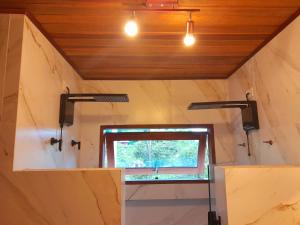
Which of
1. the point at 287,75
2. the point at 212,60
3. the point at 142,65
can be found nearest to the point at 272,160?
the point at 287,75

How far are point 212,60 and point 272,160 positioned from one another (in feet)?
3.01

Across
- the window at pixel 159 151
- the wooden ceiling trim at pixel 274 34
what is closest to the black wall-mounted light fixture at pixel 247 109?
the wooden ceiling trim at pixel 274 34

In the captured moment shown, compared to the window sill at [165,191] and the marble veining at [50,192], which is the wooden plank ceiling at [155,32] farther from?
the window sill at [165,191]

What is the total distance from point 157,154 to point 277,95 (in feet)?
4.56

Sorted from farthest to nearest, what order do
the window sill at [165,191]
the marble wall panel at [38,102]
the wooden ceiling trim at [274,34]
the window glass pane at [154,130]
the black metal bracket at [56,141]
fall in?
the window glass pane at [154,130] → the window sill at [165,191] → the black metal bracket at [56,141] → the wooden ceiling trim at [274,34] → the marble wall panel at [38,102]

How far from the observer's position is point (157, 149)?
2707 mm

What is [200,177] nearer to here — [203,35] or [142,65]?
[142,65]

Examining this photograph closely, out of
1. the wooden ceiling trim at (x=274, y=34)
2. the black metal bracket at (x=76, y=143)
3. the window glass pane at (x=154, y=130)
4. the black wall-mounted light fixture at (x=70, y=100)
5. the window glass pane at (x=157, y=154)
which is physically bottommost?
the window glass pane at (x=157, y=154)

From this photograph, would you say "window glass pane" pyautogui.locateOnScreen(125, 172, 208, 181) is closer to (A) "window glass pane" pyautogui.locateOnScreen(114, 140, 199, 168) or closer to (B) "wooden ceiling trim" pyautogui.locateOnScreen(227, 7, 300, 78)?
(A) "window glass pane" pyautogui.locateOnScreen(114, 140, 199, 168)

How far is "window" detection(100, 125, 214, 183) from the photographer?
2568 mm

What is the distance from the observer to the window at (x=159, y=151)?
2.57m

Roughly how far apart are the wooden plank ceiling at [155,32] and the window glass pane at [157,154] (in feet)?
2.56

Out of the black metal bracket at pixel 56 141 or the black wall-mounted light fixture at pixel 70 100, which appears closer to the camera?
the black metal bracket at pixel 56 141

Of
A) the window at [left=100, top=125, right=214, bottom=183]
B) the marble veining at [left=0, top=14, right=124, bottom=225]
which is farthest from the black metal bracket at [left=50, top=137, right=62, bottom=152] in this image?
the window at [left=100, top=125, right=214, bottom=183]
